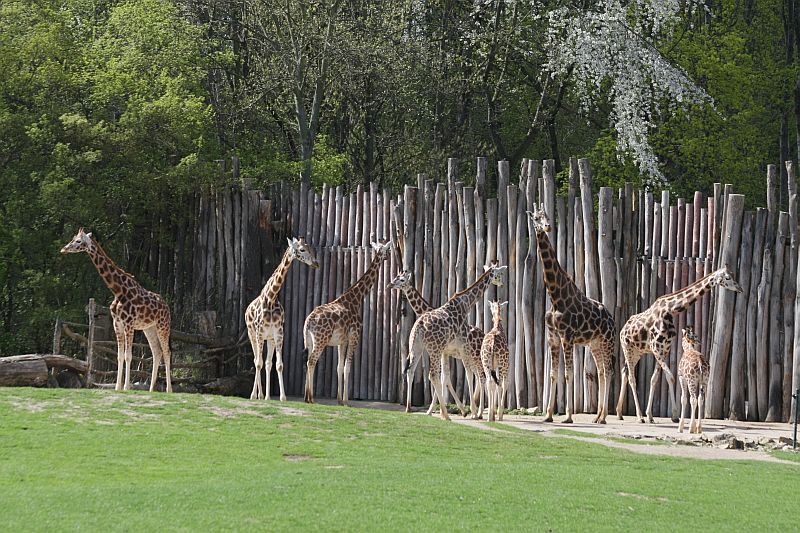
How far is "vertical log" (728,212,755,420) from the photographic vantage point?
16.5 metres

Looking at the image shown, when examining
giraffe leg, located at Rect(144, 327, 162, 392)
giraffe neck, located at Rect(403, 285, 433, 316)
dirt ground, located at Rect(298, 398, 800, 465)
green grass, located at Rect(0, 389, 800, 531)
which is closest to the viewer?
green grass, located at Rect(0, 389, 800, 531)

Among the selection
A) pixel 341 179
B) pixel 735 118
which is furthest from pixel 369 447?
pixel 735 118

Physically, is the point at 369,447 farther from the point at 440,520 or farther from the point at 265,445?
the point at 440,520

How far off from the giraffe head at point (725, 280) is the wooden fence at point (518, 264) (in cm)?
117

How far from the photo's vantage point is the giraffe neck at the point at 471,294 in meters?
15.8

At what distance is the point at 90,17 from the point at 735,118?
14.7 m

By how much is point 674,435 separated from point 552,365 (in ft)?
7.59

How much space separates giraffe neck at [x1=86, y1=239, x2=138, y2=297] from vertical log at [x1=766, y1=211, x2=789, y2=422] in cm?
851

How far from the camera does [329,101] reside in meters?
28.4

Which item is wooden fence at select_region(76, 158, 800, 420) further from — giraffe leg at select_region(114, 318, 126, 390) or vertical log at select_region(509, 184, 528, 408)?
giraffe leg at select_region(114, 318, 126, 390)

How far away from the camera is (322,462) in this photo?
36.5 ft

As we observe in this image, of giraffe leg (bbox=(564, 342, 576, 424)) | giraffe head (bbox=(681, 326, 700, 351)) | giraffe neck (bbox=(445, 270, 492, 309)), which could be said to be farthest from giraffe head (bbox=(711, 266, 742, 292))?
giraffe neck (bbox=(445, 270, 492, 309))

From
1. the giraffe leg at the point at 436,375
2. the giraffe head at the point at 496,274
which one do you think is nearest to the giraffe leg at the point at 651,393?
the giraffe head at the point at 496,274

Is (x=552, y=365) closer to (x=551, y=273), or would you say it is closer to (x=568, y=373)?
(x=568, y=373)
